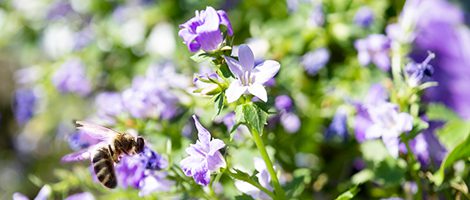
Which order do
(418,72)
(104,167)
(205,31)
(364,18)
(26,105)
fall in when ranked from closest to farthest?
(205,31) < (104,167) < (418,72) < (364,18) < (26,105)

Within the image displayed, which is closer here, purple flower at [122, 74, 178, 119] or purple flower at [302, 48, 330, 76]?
purple flower at [122, 74, 178, 119]

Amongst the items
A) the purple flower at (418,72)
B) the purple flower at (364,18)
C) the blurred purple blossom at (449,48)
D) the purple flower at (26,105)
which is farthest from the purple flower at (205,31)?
the purple flower at (26,105)

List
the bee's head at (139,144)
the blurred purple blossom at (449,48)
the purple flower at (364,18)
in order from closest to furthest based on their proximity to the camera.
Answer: the bee's head at (139,144) → the purple flower at (364,18) → the blurred purple blossom at (449,48)

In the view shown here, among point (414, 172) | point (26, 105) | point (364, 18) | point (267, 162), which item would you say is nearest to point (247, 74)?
point (267, 162)

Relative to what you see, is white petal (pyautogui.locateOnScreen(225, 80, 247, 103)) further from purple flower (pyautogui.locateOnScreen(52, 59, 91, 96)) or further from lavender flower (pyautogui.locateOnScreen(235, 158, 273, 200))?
purple flower (pyautogui.locateOnScreen(52, 59, 91, 96))

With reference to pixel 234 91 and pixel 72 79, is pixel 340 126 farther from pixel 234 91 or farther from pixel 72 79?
pixel 72 79

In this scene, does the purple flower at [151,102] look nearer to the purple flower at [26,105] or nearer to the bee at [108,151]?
the bee at [108,151]

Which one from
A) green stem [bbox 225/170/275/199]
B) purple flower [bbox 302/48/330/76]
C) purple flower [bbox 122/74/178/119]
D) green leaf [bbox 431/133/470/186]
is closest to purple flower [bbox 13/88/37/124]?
purple flower [bbox 122/74/178/119]
